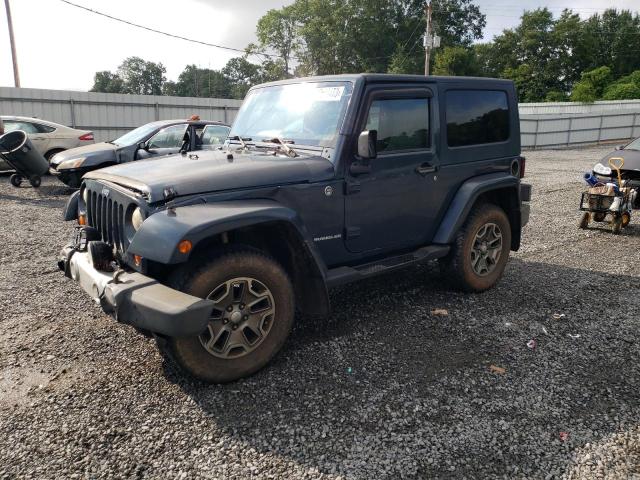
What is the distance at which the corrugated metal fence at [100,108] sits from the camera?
16062 millimetres

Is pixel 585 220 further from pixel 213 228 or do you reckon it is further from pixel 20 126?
pixel 20 126

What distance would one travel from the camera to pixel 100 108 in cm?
1744

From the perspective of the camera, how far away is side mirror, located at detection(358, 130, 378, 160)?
3.69m

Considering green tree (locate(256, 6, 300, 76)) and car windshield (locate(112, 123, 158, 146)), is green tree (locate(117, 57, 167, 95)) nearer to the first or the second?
green tree (locate(256, 6, 300, 76))

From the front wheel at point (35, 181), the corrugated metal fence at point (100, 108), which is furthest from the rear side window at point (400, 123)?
the corrugated metal fence at point (100, 108)

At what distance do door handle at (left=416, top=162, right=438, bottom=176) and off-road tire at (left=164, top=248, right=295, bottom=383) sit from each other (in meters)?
1.66

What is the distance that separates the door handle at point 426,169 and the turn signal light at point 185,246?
7.37 feet

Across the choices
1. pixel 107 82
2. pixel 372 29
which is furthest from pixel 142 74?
pixel 372 29

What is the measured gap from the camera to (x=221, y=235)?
3.31 m

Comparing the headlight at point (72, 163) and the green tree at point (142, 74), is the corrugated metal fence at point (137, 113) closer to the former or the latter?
the headlight at point (72, 163)

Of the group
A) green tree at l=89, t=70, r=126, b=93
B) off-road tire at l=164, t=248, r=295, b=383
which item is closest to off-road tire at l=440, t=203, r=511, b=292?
off-road tire at l=164, t=248, r=295, b=383

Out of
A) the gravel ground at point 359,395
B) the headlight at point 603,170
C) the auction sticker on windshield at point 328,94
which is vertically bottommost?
the gravel ground at point 359,395

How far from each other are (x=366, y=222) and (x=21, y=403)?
2.70m

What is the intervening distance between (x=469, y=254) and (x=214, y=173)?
269cm
